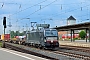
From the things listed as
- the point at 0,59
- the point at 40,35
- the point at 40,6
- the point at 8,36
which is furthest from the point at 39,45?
the point at 8,36

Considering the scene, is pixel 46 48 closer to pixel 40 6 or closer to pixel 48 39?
pixel 48 39

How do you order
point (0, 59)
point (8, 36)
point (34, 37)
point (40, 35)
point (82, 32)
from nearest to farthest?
point (0, 59)
point (40, 35)
point (34, 37)
point (8, 36)
point (82, 32)

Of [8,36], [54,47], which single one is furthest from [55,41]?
[8,36]

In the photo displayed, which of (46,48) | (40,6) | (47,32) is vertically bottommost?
(46,48)

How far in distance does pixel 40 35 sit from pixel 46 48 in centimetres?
258

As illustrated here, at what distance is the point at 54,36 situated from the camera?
32969mm

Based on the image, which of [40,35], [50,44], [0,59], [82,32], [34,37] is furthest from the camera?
[82,32]

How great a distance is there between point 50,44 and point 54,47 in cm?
90

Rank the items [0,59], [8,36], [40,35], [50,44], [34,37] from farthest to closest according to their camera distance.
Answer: [8,36], [34,37], [40,35], [50,44], [0,59]

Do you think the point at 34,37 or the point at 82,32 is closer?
the point at 34,37

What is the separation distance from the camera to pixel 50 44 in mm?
31906

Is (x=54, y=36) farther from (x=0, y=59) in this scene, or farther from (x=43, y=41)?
(x=0, y=59)

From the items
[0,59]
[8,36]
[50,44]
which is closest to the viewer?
[0,59]

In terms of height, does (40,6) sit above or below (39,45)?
above
